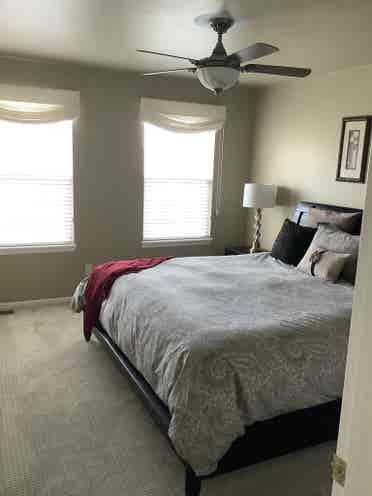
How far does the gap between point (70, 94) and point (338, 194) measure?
9.70 feet

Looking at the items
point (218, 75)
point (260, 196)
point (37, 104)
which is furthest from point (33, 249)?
point (218, 75)

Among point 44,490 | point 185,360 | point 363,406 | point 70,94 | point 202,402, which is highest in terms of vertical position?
point 70,94

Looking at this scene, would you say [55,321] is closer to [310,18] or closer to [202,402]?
[202,402]

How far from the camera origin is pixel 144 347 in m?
2.53

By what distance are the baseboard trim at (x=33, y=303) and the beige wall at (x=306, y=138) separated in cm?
259

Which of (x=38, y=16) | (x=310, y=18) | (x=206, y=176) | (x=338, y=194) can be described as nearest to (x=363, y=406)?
(x=310, y=18)

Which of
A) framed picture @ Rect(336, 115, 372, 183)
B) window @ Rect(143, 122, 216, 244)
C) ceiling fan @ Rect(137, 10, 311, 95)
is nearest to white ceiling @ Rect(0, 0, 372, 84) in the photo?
ceiling fan @ Rect(137, 10, 311, 95)

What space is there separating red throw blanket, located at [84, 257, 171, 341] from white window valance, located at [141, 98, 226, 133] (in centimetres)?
199

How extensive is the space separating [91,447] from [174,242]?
3.15m

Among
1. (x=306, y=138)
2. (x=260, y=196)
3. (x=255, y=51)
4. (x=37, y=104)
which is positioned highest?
(x=255, y=51)

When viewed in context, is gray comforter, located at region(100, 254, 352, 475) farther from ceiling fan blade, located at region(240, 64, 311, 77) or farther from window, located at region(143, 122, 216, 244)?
window, located at region(143, 122, 216, 244)

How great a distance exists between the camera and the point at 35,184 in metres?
4.48

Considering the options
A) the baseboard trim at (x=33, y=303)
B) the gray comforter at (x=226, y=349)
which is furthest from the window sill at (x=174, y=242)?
the gray comforter at (x=226, y=349)

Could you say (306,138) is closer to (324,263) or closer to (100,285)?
(324,263)
